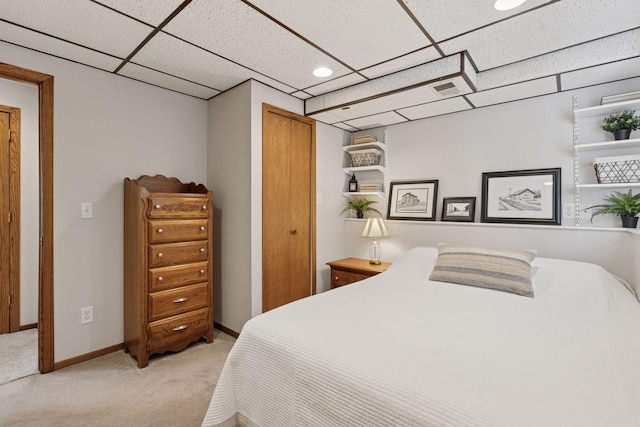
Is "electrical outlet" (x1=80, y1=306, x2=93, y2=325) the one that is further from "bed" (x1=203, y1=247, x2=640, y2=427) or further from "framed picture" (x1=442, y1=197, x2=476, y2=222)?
"framed picture" (x1=442, y1=197, x2=476, y2=222)

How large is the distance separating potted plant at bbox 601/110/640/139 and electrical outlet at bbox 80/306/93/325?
4.28 meters

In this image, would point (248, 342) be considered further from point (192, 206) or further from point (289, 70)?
point (289, 70)

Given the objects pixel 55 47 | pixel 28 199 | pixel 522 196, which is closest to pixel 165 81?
pixel 55 47

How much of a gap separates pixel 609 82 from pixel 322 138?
2.49 m

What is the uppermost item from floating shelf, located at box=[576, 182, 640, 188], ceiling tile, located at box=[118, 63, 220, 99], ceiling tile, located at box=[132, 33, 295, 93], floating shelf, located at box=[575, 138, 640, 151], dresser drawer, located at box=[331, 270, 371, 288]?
ceiling tile, located at box=[118, 63, 220, 99]

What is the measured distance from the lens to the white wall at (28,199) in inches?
115

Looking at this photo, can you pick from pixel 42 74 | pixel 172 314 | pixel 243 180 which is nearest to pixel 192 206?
pixel 243 180

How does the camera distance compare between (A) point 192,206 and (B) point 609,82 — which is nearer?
(B) point 609,82

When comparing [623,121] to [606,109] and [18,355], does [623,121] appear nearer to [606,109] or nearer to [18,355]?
[606,109]

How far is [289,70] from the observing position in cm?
243

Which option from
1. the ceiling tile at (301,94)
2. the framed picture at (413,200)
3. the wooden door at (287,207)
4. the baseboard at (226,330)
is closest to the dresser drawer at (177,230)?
the wooden door at (287,207)

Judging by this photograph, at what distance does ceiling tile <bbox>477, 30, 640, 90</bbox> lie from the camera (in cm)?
190

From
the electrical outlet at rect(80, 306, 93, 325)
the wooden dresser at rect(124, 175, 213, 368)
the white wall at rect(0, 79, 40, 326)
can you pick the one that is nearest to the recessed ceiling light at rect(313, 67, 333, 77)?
the wooden dresser at rect(124, 175, 213, 368)

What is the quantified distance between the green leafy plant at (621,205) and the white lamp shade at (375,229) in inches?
69.5
